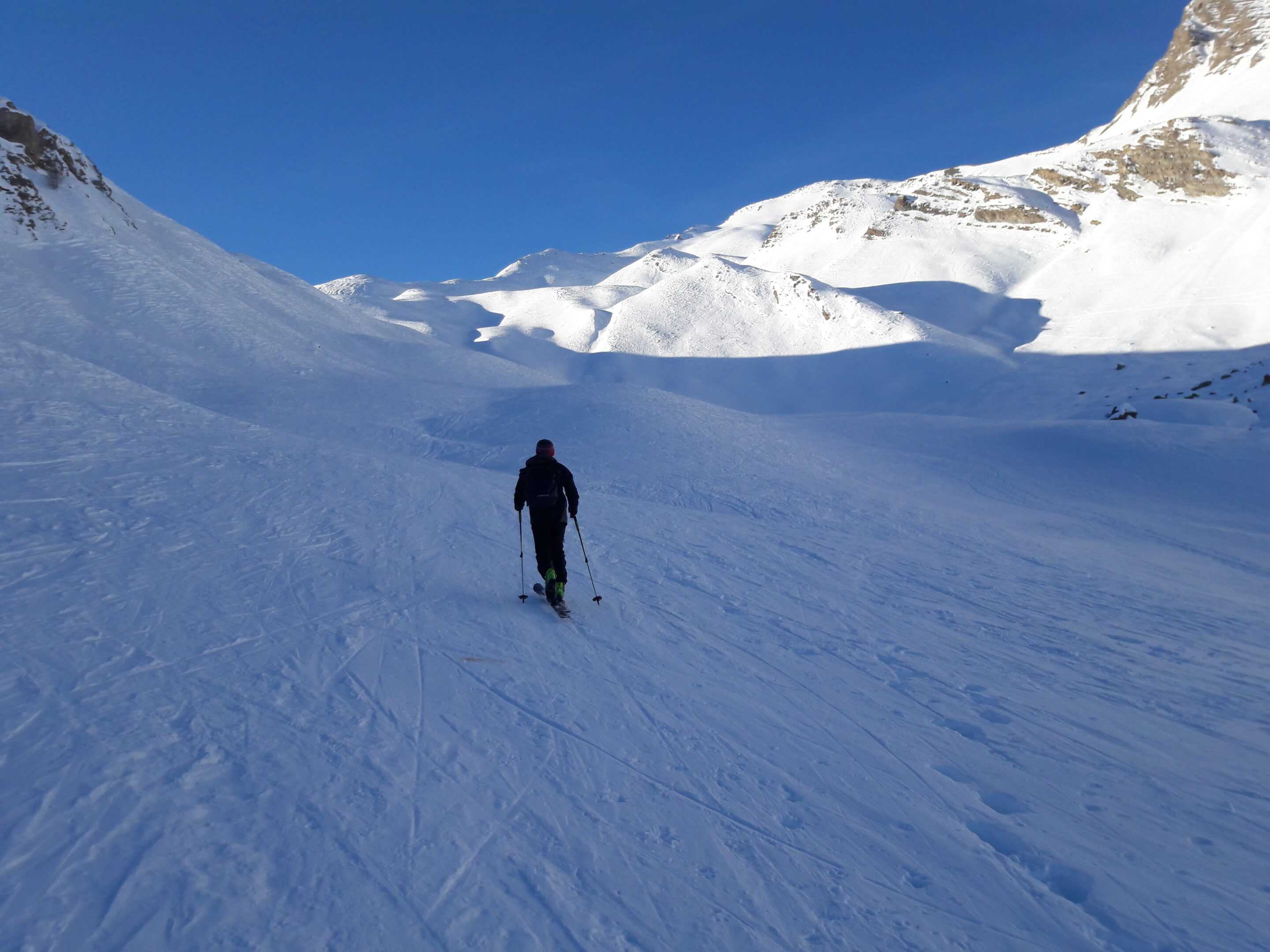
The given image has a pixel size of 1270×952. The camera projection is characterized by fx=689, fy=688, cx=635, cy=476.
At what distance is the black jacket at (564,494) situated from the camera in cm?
667

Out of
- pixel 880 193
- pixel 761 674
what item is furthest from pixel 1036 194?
pixel 761 674

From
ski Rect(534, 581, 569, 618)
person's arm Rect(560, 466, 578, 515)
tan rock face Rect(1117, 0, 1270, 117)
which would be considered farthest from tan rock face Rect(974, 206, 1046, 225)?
ski Rect(534, 581, 569, 618)

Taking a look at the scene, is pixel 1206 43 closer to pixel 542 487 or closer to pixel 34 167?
pixel 34 167

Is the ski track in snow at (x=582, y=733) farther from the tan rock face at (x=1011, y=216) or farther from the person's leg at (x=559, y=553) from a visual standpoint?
the tan rock face at (x=1011, y=216)

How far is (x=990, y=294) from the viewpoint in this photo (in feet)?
182

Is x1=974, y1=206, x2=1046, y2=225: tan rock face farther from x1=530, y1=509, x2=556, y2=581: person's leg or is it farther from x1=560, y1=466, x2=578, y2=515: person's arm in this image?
x1=530, y1=509, x2=556, y2=581: person's leg

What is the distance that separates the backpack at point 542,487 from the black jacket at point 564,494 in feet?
0.07

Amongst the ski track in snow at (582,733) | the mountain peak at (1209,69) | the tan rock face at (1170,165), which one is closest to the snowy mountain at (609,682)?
the ski track in snow at (582,733)

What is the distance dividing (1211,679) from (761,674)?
13.3ft

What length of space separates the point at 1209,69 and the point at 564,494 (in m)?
144

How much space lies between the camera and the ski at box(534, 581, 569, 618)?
6547 millimetres

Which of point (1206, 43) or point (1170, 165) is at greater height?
point (1206, 43)

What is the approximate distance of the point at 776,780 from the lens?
407 centimetres

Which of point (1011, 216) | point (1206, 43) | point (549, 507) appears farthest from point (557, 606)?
point (1206, 43)
